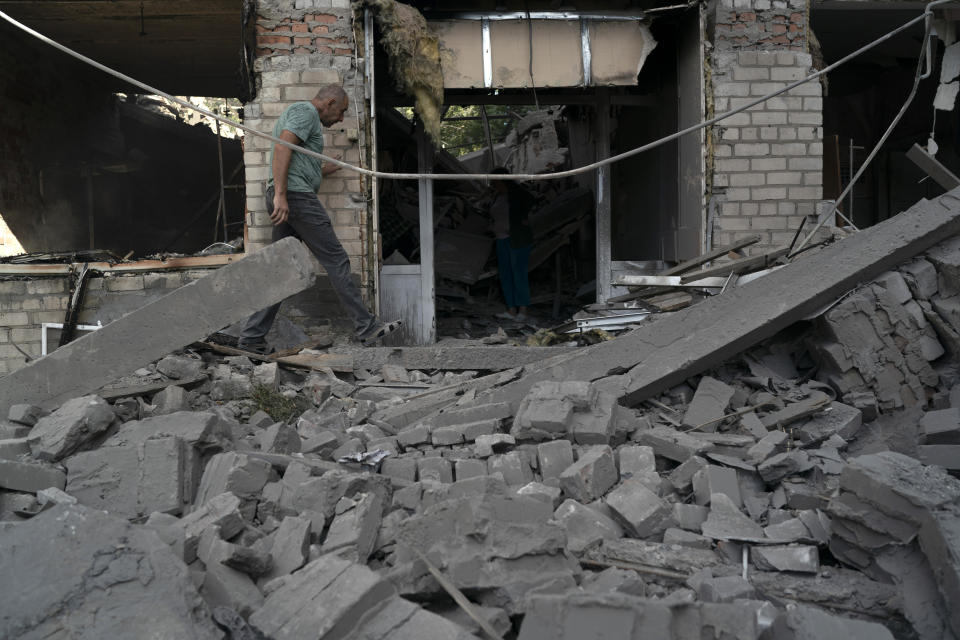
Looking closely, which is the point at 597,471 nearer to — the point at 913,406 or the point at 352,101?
the point at 913,406

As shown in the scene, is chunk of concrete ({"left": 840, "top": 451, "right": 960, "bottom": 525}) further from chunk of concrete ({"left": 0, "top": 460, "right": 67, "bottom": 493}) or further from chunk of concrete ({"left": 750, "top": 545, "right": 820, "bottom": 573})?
chunk of concrete ({"left": 0, "top": 460, "right": 67, "bottom": 493})

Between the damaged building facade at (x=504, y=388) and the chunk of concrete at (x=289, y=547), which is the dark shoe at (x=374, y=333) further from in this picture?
the chunk of concrete at (x=289, y=547)

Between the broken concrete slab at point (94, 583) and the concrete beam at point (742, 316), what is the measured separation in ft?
7.28

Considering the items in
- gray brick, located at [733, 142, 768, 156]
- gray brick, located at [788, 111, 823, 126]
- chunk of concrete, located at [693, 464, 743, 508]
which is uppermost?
gray brick, located at [788, 111, 823, 126]

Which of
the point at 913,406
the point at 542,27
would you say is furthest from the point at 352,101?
the point at 913,406

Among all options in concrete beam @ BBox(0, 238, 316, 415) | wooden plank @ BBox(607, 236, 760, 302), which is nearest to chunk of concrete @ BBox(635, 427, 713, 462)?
concrete beam @ BBox(0, 238, 316, 415)

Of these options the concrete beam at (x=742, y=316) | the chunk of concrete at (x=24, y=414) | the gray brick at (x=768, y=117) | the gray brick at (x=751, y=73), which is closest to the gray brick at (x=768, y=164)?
the gray brick at (x=768, y=117)

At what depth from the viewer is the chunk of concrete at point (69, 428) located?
347cm

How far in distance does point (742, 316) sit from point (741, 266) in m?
1.23

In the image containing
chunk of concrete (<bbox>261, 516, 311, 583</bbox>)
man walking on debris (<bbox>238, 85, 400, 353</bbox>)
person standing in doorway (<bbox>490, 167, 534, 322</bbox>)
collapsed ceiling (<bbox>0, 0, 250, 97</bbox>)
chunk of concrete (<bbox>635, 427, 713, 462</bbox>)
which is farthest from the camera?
person standing in doorway (<bbox>490, 167, 534, 322</bbox>)

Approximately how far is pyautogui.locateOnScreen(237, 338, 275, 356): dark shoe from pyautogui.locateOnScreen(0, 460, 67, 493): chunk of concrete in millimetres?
2226

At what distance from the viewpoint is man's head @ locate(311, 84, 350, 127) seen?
5.79m

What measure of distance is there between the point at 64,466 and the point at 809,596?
318 cm

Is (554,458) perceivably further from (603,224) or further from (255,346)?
(603,224)
